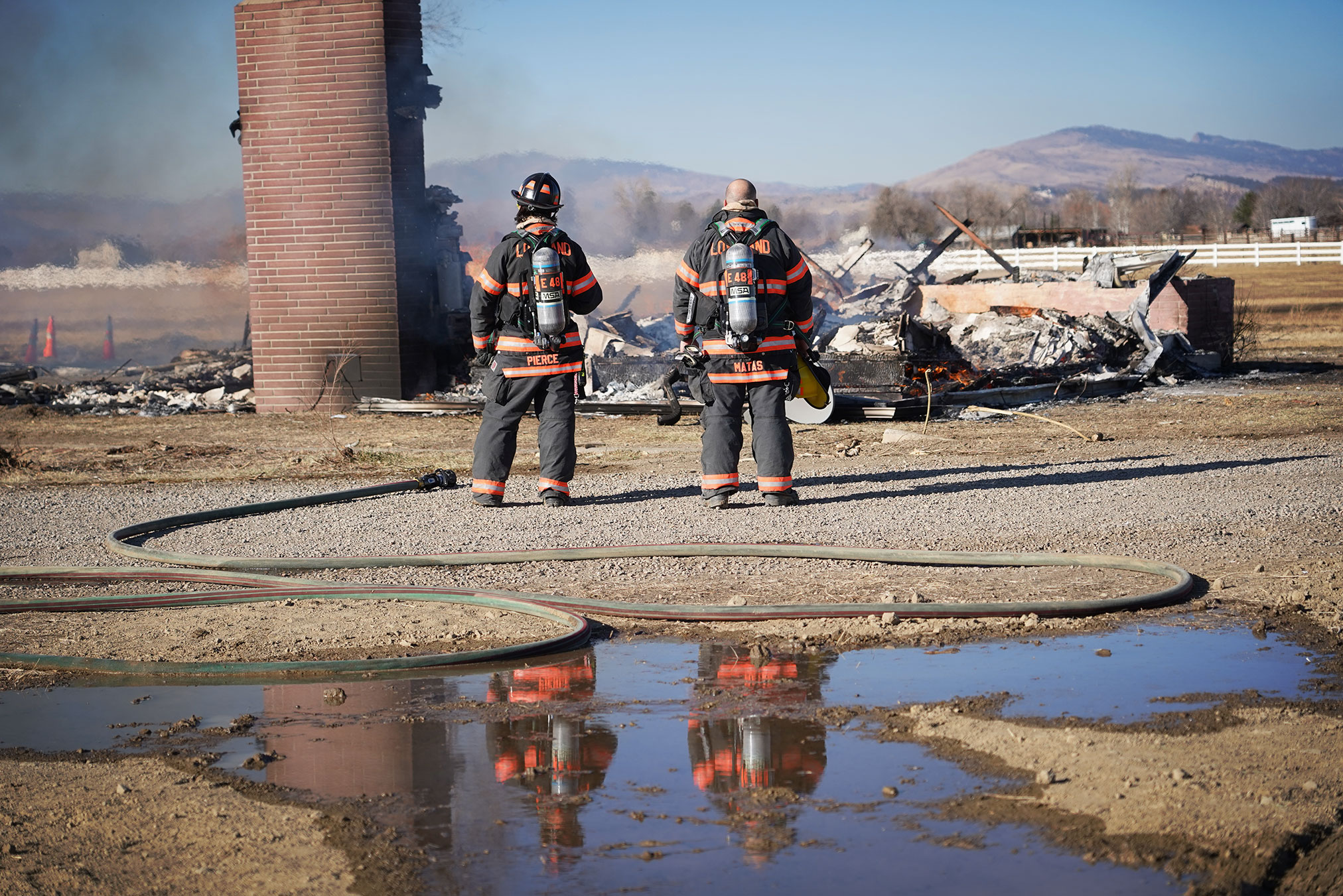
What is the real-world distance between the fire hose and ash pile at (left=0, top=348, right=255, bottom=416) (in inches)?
317

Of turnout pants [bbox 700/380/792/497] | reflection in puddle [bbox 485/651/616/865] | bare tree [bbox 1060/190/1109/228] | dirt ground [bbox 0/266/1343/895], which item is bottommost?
reflection in puddle [bbox 485/651/616/865]

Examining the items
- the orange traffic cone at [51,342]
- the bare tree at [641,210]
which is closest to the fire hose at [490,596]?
the bare tree at [641,210]

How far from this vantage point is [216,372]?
16.0 meters

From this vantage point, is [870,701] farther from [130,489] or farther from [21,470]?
[21,470]

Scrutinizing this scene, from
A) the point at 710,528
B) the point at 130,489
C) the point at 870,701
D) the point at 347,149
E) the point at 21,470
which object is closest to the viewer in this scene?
the point at 870,701

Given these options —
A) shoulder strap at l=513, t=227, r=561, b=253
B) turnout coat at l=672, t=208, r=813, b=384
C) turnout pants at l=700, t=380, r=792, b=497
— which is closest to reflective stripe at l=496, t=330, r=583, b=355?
shoulder strap at l=513, t=227, r=561, b=253

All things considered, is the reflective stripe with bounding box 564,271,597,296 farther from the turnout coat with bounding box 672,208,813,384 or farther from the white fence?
the white fence

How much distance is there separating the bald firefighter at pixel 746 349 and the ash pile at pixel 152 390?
8300mm

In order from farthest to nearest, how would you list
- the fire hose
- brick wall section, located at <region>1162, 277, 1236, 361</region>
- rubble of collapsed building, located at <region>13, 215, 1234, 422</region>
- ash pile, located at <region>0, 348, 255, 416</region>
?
1. brick wall section, located at <region>1162, 277, 1236, 361</region>
2. ash pile, located at <region>0, 348, 255, 416</region>
3. rubble of collapsed building, located at <region>13, 215, 1234, 422</region>
4. the fire hose

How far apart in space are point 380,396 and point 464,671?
955cm

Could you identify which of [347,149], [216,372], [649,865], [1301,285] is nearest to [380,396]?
[347,149]

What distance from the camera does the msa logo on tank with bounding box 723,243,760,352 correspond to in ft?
24.1

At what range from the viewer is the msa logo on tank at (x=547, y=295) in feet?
25.0

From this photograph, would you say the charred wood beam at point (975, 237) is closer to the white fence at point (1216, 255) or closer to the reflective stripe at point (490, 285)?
the reflective stripe at point (490, 285)
